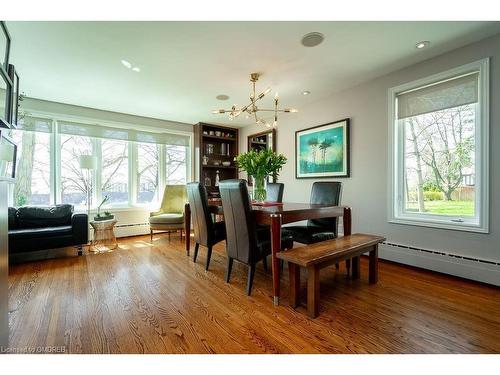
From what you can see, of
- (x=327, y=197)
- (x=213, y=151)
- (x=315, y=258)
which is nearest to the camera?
(x=315, y=258)

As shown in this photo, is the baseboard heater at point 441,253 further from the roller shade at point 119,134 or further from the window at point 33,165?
the window at point 33,165

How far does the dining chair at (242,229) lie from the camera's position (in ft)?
6.48

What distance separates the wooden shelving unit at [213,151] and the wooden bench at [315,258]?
334 centimetres

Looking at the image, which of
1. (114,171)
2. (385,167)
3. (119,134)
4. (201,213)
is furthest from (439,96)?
(114,171)

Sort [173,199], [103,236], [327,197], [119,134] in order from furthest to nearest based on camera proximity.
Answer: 1. [173,199]
2. [119,134]
3. [103,236]
4. [327,197]

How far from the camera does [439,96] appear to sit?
254cm

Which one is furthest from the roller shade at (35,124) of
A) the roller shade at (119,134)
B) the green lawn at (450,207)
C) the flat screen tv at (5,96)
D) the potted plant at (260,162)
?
the green lawn at (450,207)

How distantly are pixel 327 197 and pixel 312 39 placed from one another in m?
1.72

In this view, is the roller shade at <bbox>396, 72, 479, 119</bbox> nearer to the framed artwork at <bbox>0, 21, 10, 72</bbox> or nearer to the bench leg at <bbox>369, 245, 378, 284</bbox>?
the bench leg at <bbox>369, 245, 378, 284</bbox>

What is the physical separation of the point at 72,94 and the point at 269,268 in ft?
12.8

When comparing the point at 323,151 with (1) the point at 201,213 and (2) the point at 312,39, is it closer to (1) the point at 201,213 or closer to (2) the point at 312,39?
(2) the point at 312,39

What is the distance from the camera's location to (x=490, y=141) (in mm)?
2162
